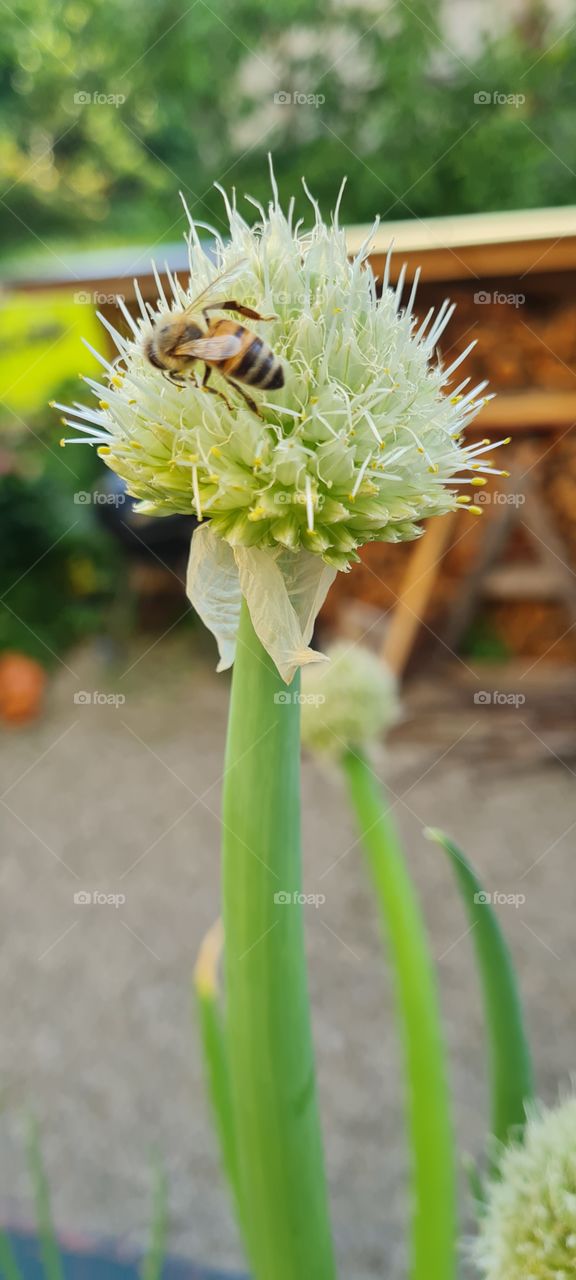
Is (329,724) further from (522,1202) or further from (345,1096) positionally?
(345,1096)

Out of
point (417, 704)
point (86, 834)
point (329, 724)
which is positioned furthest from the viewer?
point (417, 704)

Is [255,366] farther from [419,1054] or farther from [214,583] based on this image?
[419,1054]

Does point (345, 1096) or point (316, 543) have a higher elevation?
point (316, 543)

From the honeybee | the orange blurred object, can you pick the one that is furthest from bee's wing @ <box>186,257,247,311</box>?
Answer: the orange blurred object

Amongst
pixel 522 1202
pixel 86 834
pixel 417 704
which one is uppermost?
pixel 417 704

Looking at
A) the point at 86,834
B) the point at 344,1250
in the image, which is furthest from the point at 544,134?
the point at 344,1250

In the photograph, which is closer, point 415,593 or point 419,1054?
point 419,1054

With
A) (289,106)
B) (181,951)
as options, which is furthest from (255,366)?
(289,106)

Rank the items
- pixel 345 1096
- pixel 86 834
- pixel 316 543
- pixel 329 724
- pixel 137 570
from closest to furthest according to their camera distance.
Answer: pixel 316 543
pixel 329 724
pixel 345 1096
pixel 86 834
pixel 137 570
